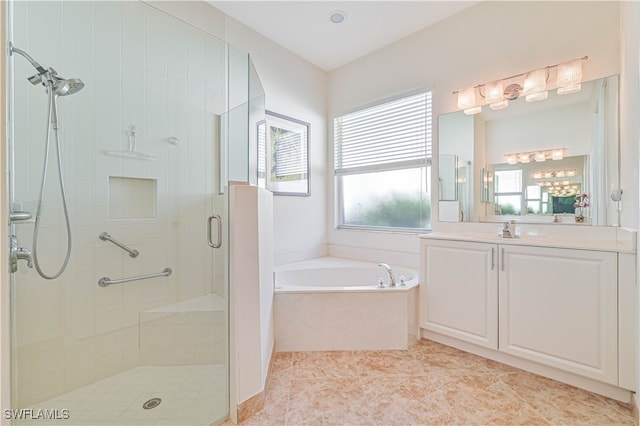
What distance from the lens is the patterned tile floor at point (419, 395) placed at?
4.80 ft

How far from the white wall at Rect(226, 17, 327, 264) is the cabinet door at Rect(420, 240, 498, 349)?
1389mm

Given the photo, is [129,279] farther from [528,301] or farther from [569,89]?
[569,89]

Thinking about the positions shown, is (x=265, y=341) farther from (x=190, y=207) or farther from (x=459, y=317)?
(x=459, y=317)

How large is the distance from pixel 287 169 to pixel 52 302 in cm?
213

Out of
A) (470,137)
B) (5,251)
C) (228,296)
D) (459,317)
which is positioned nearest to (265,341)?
(228,296)

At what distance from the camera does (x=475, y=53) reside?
2.40 metres

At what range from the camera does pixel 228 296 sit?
1494mm

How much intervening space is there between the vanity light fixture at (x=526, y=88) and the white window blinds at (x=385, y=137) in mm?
402

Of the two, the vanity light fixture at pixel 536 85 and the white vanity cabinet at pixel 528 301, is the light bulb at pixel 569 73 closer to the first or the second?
the vanity light fixture at pixel 536 85

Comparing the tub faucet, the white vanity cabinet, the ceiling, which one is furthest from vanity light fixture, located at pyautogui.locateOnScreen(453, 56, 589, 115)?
the tub faucet

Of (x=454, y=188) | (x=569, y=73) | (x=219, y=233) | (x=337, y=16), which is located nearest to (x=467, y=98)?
(x=569, y=73)

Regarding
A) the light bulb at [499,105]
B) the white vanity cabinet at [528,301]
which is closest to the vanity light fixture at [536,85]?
the light bulb at [499,105]

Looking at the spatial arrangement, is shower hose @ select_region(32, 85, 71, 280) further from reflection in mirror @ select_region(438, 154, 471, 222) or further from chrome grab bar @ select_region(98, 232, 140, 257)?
reflection in mirror @ select_region(438, 154, 471, 222)

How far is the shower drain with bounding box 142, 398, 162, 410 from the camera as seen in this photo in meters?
1.44
